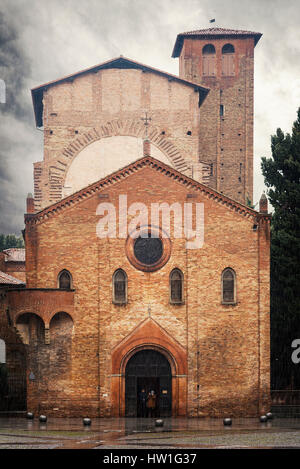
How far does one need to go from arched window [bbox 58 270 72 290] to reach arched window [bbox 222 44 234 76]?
24231 mm

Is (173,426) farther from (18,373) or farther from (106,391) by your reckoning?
(18,373)

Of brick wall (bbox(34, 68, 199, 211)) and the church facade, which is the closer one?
the church facade

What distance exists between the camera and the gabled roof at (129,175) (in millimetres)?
29188

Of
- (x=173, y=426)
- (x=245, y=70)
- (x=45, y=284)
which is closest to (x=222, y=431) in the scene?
(x=173, y=426)

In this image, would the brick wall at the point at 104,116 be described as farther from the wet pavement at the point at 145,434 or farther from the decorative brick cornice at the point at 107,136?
the wet pavement at the point at 145,434

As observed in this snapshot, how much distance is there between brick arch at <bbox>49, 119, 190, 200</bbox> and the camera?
38.2 m

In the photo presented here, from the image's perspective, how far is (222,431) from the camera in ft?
77.9

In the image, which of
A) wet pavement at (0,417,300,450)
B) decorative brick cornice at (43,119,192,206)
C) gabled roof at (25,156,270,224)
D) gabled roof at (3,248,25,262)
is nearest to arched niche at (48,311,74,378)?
wet pavement at (0,417,300,450)

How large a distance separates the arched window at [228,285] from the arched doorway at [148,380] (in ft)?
11.9

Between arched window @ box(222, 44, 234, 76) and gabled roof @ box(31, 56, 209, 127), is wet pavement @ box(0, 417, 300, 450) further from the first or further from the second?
arched window @ box(222, 44, 234, 76)

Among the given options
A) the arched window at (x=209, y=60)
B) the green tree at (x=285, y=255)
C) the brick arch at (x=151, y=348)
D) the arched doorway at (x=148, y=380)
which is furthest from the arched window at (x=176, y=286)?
the arched window at (x=209, y=60)

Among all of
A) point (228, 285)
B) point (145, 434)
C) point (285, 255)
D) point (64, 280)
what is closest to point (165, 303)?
point (228, 285)

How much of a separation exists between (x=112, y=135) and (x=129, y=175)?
967 centimetres

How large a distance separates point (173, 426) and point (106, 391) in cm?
388
